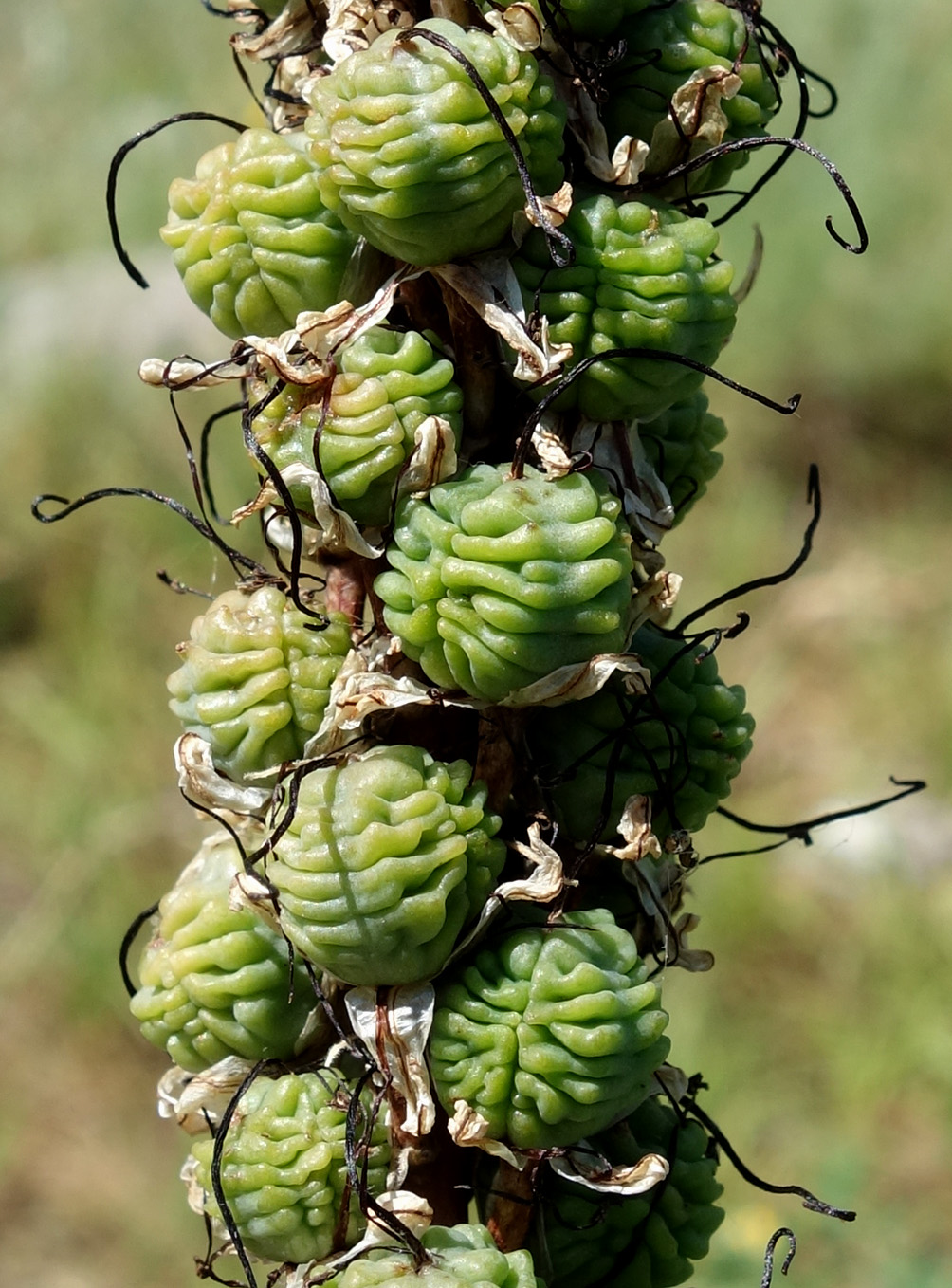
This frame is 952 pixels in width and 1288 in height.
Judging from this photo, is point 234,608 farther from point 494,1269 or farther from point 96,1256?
point 96,1256

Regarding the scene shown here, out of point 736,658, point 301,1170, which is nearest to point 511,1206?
point 301,1170

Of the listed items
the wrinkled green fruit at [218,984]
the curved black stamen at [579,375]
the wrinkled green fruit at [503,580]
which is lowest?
the wrinkled green fruit at [218,984]

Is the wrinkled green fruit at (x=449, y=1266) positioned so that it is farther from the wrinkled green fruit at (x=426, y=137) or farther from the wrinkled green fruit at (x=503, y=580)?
the wrinkled green fruit at (x=426, y=137)

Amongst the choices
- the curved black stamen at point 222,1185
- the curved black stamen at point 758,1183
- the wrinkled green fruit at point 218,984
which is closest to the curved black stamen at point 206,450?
the wrinkled green fruit at point 218,984


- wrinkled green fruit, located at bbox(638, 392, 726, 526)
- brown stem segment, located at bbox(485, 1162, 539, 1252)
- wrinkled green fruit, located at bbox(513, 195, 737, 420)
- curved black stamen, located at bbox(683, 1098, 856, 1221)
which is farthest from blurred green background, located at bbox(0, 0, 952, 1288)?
wrinkled green fruit, located at bbox(513, 195, 737, 420)

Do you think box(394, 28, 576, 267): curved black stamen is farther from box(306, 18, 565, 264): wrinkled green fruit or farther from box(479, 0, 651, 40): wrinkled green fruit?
box(479, 0, 651, 40): wrinkled green fruit

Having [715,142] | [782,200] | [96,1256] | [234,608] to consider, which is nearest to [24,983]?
[96,1256]
